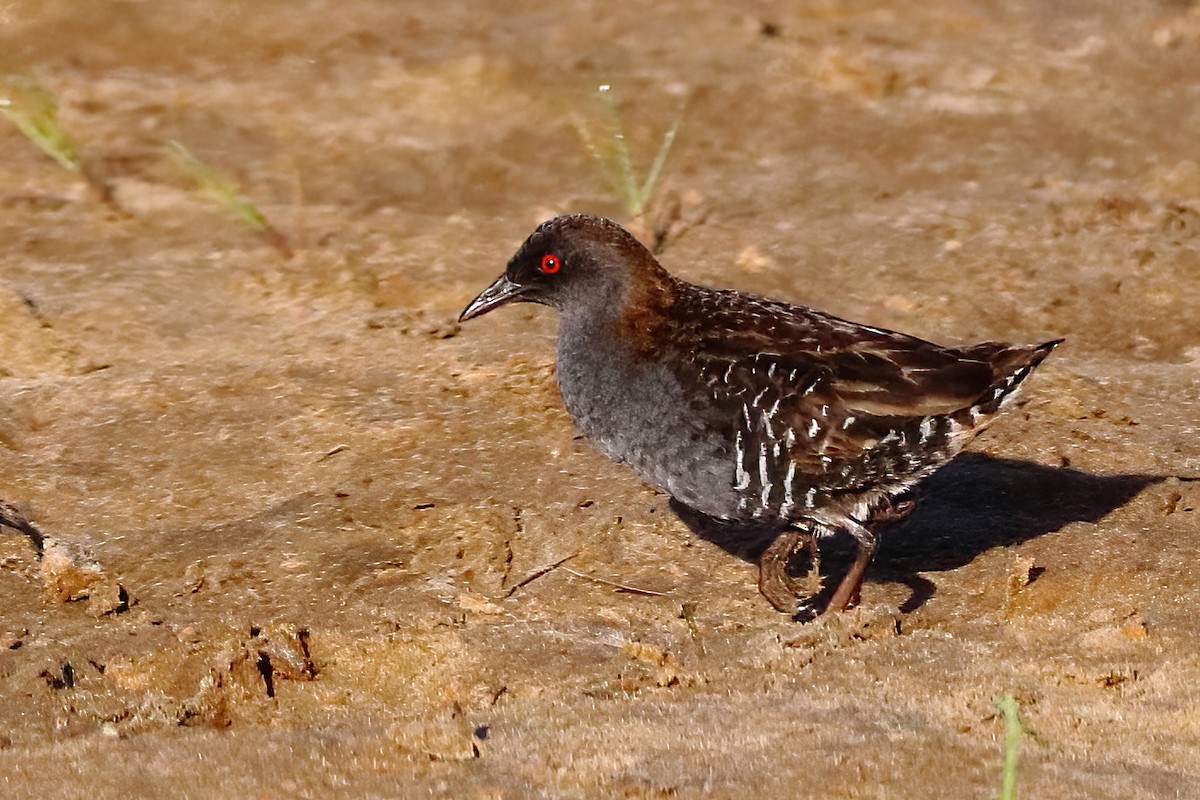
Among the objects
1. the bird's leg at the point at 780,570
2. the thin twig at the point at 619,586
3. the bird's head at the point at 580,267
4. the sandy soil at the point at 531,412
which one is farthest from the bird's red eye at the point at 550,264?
the bird's leg at the point at 780,570

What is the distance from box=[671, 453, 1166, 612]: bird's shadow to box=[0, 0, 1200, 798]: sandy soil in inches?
0.8

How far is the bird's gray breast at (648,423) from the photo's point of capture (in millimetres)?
5387

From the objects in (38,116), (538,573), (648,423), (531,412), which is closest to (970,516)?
(648,423)

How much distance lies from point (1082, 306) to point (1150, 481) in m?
1.59

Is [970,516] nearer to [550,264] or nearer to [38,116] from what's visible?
[550,264]

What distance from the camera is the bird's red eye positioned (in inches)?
240

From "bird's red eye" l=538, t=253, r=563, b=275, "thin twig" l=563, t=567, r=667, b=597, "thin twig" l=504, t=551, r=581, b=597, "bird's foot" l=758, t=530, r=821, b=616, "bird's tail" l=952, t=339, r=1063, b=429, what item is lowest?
"thin twig" l=504, t=551, r=581, b=597

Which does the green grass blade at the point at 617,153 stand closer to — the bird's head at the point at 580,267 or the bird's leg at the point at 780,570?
the bird's head at the point at 580,267

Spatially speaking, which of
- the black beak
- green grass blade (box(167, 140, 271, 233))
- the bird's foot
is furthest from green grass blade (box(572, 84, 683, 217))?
the bird's foot

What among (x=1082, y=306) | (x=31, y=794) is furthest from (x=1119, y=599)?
(x=31, y=794)

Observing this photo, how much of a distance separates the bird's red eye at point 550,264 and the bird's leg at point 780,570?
55.0 inches

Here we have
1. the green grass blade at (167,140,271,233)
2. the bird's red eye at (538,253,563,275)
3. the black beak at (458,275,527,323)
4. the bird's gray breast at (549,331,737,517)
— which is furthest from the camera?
the green grass blade at (167,140,271,233)

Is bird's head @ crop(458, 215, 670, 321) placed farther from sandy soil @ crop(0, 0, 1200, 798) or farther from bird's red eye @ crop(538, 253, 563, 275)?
sandy soil @ crop(0, 0, 1200, 798)

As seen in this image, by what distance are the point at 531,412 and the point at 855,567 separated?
1.82 metres
